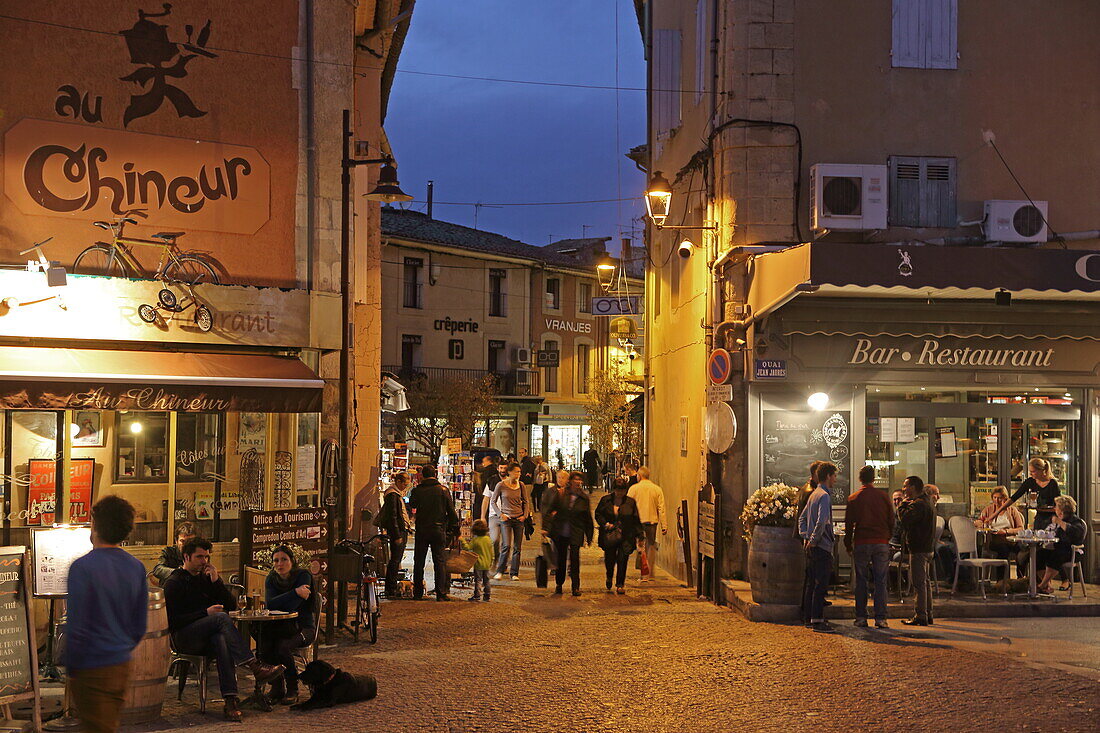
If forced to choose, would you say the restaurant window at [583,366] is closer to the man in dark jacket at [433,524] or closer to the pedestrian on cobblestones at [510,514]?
the pedestrian on cobblestones at [510,514]

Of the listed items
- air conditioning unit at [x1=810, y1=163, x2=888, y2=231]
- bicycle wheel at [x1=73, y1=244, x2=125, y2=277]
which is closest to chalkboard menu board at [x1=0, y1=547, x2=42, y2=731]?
bicycle wheel at [x1=73, y1=244, x2=125, y2=277]

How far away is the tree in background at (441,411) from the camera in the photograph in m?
44.5

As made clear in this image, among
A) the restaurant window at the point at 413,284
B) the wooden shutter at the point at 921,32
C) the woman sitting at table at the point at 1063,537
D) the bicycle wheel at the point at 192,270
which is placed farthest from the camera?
the restaurant window at the point at 413,284

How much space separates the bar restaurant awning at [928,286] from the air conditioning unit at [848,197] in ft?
2.93

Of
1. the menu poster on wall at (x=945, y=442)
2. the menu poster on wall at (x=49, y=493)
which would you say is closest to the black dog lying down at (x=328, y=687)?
the menu poster on wall at (x=49, y=493)

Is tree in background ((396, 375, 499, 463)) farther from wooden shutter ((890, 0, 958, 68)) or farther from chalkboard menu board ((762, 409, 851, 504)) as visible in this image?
wooden shutter ((890, 0, 958, 68))

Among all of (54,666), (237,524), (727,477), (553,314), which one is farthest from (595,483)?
(54,666)

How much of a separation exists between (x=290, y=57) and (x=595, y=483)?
96.7 feet

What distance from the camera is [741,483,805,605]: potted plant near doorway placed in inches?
506

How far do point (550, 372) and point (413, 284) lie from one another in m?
8.20

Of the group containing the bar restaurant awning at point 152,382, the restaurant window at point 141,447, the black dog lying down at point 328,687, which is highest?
the bar restaurant awning at point 152,382

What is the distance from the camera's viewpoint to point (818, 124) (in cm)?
1482

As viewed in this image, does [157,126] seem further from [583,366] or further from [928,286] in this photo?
[583,366]

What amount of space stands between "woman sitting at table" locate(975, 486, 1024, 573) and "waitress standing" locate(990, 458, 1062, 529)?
3 centimetres
